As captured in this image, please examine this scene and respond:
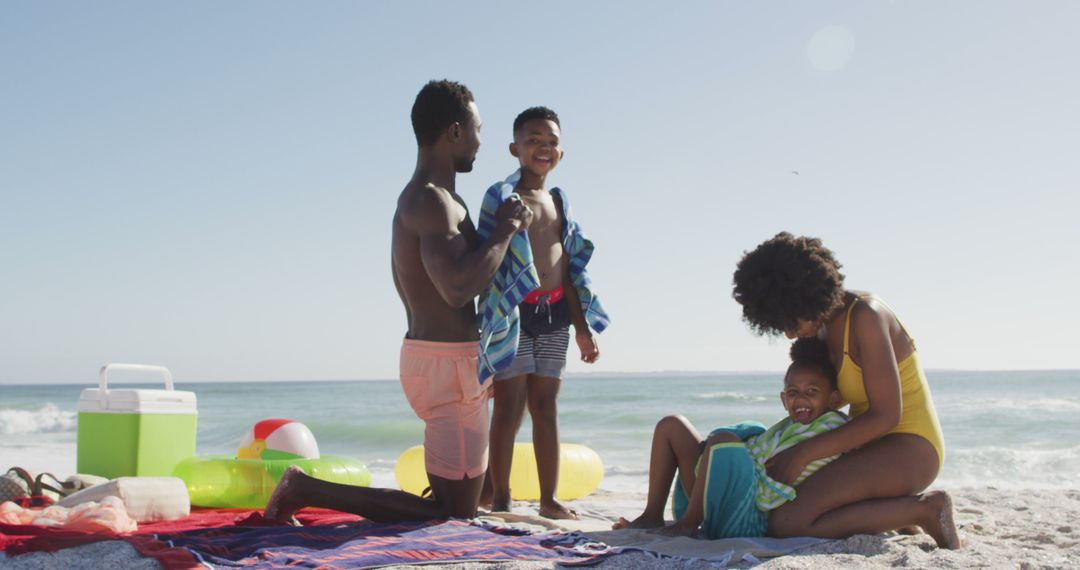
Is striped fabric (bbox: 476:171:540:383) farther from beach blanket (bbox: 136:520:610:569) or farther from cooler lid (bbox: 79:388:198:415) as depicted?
cooler lid (bbox: 79:388:198:415)

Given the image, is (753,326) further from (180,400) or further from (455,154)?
(180,400)

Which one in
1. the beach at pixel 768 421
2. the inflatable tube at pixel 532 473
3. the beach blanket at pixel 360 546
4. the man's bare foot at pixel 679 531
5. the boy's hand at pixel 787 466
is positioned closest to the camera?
the beach blanket at pixel 360 546

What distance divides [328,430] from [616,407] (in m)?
8.07

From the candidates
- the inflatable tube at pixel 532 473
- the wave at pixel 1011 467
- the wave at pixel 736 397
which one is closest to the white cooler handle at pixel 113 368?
the inflatable tube at pixel 532 473

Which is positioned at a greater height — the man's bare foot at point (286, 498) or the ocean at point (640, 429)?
the man's bare foot at point (286, 498)

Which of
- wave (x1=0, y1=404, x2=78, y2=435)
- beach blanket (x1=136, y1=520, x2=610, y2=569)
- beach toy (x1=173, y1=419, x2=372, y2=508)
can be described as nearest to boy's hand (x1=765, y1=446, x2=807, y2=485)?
beach blanket (x1=136, y1=520, x2=610, y2=569)

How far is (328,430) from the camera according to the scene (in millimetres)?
20312

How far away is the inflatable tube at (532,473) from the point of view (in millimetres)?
5809

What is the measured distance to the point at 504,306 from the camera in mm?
3922

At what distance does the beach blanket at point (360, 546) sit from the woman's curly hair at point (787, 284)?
Answer: 1.13 m

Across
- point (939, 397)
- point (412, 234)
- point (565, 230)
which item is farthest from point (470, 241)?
point (939, 397)

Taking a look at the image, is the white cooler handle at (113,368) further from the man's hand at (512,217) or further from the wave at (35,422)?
the wave at (35,422)

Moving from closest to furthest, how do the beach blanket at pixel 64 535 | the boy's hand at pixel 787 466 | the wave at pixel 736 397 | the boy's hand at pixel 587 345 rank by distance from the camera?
the beach blanket at pixel 64 535
the boy's hand at pixel 787 466
the boy's hand at pixel 587 345
the wave at pixel 736 397

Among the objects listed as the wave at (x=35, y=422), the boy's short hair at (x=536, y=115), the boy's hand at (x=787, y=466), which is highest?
the boy's short hair at (x=536, y=115)
